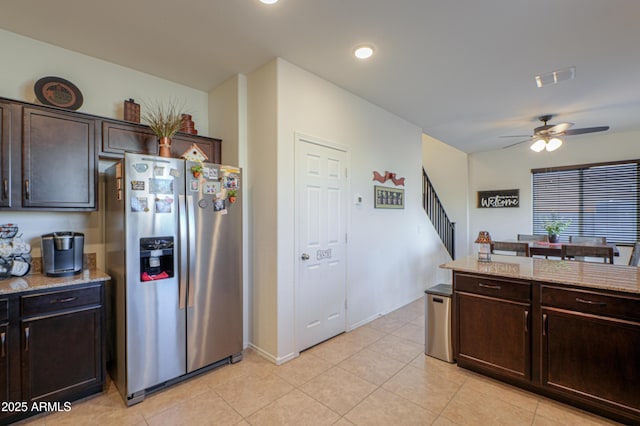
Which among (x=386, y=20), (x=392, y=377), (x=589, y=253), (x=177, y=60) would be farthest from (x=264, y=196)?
(x=589, y=253)

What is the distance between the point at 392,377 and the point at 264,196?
6.56 ft

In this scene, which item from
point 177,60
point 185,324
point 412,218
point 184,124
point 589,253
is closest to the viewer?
point 185,324

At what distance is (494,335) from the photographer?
246 cm

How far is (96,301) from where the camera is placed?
2.28m

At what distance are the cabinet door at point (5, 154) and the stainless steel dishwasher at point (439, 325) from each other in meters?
3.59

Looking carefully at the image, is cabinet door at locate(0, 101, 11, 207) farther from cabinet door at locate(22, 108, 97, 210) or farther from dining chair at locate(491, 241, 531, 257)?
dining chair at locate(491, 241, 531, 257)

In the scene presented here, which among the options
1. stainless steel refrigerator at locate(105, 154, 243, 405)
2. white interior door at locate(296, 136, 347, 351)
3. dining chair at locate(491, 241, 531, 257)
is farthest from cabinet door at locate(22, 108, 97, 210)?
dining chair at locate(491, 241, 531, 257)

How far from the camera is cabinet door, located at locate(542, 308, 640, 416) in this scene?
191 cm

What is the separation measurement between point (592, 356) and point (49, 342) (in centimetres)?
376

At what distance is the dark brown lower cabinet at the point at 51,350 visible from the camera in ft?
6.38

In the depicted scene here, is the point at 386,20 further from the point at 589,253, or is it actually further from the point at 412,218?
the point at 589,253

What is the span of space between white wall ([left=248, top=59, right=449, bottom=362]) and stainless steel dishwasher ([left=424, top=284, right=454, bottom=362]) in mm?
945

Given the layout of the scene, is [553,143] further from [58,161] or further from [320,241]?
[58,161]

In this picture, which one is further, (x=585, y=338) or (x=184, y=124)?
(x=184, y=124)
